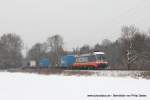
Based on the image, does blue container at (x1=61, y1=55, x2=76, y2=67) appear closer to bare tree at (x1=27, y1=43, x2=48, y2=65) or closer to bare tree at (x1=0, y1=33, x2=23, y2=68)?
bare tree at (x1=0, y1=33, x2=23, y2=68)

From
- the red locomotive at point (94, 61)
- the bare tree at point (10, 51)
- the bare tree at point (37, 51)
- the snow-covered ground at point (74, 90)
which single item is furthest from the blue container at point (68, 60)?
the bare tree at point (37, 51)

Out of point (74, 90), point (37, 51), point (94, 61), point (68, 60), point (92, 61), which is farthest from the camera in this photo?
point (37, 51)

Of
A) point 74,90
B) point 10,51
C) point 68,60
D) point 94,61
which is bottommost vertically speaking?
point 74,90

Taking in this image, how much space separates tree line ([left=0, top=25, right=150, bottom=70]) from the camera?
61.5 metres

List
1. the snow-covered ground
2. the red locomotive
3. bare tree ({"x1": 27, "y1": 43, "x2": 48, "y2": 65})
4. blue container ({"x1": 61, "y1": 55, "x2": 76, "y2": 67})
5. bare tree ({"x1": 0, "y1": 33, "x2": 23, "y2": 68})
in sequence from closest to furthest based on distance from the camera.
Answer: the snow-covered ground → the red locomotive → blue container ({"x1": 61, "y1": 55, "x2": 76, "y2": 67}) → bare tree ({"x1": 0, "y1": 33, "x2": 23, "y2": 68}) → bare tree ({"x1": 27, "y1": 43, "x2": 48, "y2": 65})

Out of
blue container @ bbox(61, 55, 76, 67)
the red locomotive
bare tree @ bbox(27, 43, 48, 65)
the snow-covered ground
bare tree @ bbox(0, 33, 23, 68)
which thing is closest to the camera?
the snow-covered ground

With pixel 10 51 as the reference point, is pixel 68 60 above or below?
below

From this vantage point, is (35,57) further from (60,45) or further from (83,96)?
(83,96)

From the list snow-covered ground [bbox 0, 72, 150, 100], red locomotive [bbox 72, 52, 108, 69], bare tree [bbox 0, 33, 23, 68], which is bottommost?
snow-covered ground [bbox 0, 72, 150, 100]

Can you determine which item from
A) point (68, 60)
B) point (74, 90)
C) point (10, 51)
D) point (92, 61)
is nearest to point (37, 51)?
point (10, 51)

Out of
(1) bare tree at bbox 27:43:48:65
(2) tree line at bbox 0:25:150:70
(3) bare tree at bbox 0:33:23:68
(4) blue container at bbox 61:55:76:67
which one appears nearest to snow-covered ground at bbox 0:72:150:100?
(2) tree line at bbox 0:25:150:70

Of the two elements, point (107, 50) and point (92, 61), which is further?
point (107, 50)

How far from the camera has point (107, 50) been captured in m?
110

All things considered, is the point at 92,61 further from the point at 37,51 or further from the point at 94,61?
the point at 37,51
